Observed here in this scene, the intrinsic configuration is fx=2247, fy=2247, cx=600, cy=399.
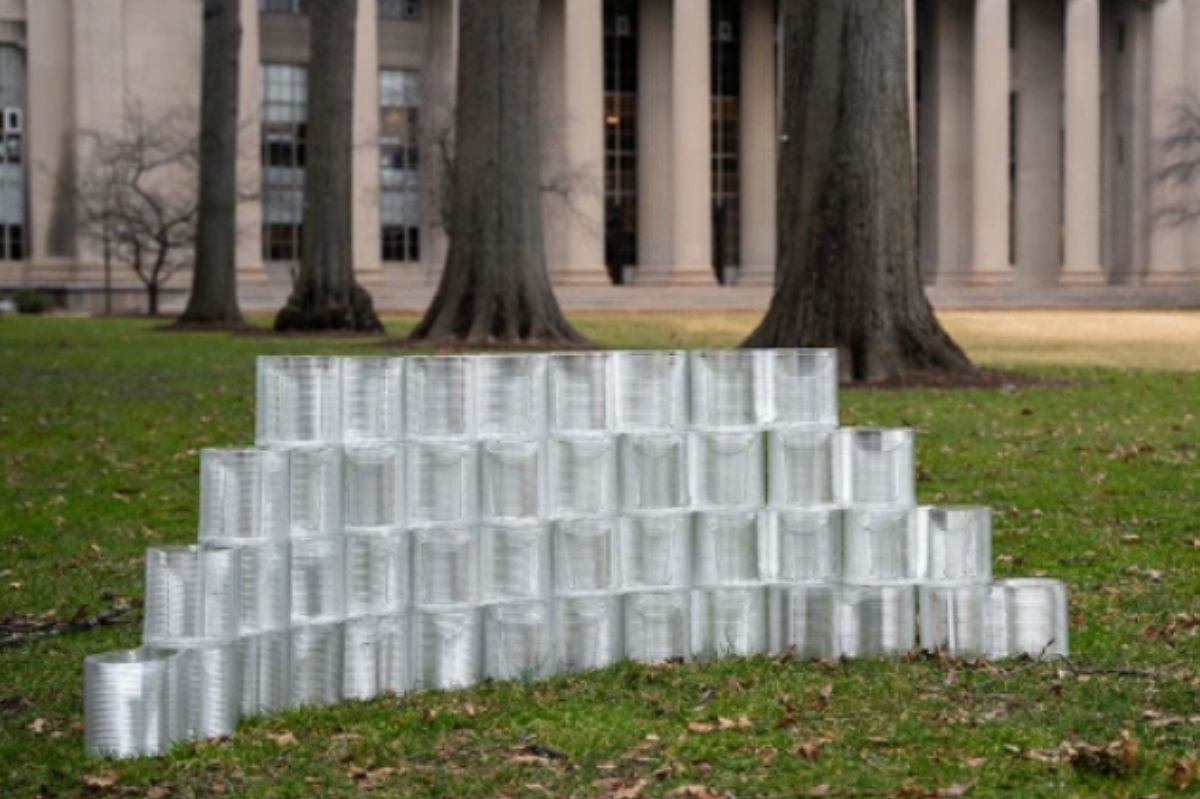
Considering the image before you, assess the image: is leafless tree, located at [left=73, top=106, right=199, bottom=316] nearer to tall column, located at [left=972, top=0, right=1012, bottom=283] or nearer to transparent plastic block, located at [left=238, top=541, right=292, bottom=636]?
tall column, located at [left=972, top=0, right=1012, bottom=283]

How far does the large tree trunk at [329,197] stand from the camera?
46594 millimetres

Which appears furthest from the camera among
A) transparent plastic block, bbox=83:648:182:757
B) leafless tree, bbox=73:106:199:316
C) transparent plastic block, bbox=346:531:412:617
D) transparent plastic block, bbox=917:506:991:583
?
leafless tree, bbox=73:106:199:316

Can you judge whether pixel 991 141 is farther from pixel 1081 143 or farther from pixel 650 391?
pixel 650 391

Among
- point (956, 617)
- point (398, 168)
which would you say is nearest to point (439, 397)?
point (956, 617)

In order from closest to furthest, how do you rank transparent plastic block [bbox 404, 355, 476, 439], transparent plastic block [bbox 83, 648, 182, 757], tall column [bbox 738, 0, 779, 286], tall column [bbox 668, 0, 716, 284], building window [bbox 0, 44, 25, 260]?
transparent plastic block [bbox 83, 648, 182, 757] < transparent plastic block [bbox 404, 355, 476, 439] < building window [bbox 0, 44, 25, 260] < tall column [bbox 668, 0, 716, 284] < tall column [bbox 738, 0, 779, 286]

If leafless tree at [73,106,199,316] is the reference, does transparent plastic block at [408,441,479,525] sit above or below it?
below

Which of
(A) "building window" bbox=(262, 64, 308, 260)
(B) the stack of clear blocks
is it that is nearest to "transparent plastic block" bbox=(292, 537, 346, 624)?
(B) the stack of clear blocks

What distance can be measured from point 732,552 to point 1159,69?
293ft

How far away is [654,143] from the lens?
89312 mm

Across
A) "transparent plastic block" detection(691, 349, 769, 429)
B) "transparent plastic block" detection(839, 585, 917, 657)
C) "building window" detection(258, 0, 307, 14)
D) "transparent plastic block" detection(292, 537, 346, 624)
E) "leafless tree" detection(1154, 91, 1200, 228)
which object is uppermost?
"building window" detection(258, 0, 307, 14)

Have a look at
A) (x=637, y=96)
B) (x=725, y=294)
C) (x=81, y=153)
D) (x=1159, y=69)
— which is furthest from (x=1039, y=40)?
(x=81, y=153)

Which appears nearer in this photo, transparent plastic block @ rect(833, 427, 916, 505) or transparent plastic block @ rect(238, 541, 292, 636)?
transparent plastic block @ rect(238, 541, 292, 636)

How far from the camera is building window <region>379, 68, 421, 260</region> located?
284 feet

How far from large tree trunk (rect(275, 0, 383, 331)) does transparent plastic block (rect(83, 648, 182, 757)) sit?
38.9 metres
